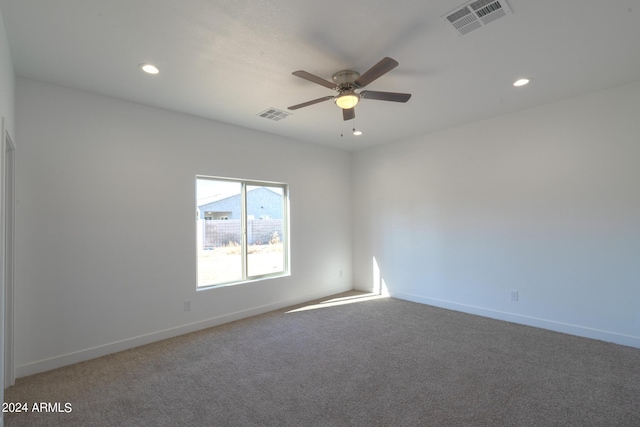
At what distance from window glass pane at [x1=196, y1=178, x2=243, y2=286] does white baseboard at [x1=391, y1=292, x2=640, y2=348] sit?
3016 mm

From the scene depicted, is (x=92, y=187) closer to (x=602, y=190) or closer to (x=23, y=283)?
(x=23, y=283)

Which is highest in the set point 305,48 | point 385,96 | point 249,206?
point 305,48

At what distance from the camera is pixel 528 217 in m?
3.92

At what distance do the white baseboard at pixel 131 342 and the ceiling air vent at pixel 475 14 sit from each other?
13.5ft

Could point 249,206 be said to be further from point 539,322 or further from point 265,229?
point 539,322

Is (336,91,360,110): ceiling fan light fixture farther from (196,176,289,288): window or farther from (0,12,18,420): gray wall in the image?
(0,12,18,420): gray wall

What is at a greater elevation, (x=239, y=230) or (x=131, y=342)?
(x=239, y=230)

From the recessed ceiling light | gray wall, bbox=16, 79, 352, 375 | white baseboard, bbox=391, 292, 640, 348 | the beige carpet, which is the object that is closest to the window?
gray wall, bbox=16, 79, 352, 375

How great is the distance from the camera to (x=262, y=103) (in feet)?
11.6

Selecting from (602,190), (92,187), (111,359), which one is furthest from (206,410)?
(602,190)

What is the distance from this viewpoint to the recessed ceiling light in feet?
8.80

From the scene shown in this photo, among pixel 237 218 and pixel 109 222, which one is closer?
pixel 109 222

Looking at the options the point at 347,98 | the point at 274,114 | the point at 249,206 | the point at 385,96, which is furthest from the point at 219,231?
the point at 385,96

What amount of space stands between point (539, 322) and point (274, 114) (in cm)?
430
